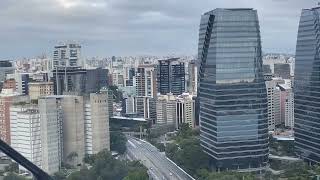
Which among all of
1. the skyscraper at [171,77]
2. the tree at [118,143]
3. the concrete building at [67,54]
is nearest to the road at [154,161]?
Result: the tree at [118,143]

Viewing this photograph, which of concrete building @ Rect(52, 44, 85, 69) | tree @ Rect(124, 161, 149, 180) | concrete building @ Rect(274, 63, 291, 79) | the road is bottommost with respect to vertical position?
the road

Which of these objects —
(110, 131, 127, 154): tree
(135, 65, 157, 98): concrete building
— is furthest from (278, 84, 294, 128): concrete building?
(135, 65, 157, 98): concrete building

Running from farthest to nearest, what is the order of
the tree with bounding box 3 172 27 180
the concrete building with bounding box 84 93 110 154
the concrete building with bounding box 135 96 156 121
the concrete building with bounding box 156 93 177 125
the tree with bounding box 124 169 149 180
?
the concrete building with bounding box 135 96 156 121
the concrete building with bounding box 156 93 177 125
the concrete building with bounding box 84 93 110 154
the tree with bounding box 3 172 27 180
the tree with bounding box 124 169 149 180

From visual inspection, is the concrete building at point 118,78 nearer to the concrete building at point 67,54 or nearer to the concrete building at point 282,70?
the concrete building at point 67,54

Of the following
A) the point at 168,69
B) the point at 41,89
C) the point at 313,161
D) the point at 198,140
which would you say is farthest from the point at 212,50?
the point at 168,69

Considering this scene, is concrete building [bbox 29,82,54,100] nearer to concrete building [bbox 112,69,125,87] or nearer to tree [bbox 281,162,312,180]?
tree [bbox 281,162,312,180]

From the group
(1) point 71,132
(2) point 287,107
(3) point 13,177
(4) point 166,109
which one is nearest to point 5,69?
(4) point 166,109

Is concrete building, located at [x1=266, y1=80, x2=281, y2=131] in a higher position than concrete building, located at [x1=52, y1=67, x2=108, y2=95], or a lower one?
lower
